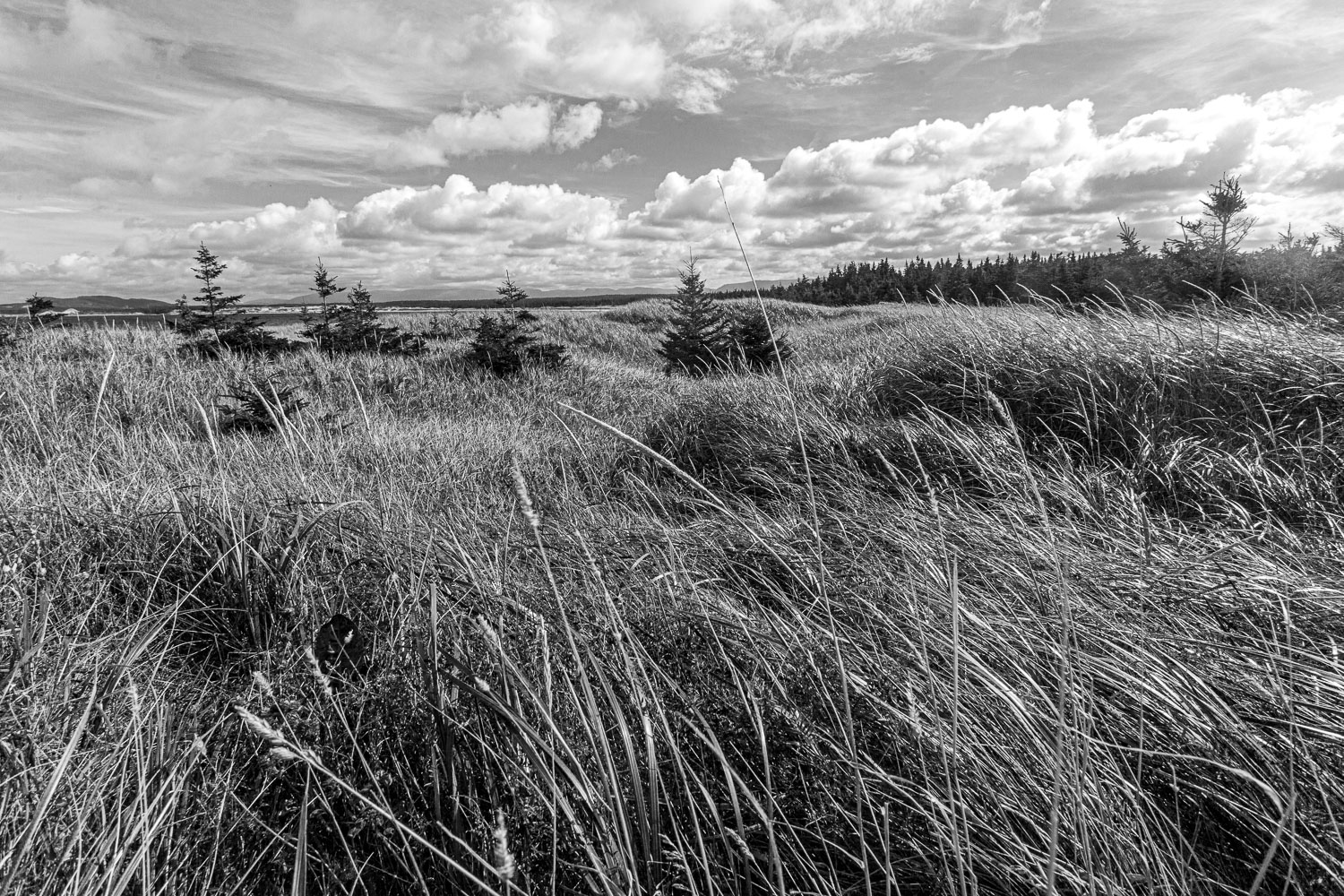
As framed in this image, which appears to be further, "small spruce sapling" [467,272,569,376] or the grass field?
"small spruce sapling" [467,272,569,376]

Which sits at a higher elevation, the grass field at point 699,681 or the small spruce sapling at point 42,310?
the small spruce sapling at point 42,310

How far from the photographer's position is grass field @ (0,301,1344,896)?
108 centimetres

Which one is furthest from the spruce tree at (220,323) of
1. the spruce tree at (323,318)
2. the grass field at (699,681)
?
the grass field at (699,681)

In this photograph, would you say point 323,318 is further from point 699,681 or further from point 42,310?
point 699,681

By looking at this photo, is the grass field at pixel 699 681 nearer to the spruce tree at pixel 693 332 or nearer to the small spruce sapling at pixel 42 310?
the spruce tree at pixel 693 332

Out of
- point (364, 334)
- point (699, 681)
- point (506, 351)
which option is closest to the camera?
point (699, 681)

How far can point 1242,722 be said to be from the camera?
4.03 ft

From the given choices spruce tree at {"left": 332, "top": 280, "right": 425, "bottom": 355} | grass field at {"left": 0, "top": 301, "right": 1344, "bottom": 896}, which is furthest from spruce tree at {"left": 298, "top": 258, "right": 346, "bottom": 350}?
grass field at {"left": 0, "top": 301, "right": 1344, "bottom": 896}

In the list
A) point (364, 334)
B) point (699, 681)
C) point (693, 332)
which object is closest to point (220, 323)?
point (364, 334)

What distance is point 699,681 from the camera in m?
1.56

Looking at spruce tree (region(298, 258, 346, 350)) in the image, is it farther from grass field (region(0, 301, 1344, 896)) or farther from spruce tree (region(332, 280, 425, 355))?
grass field (region(0, 301, 1344, 896))

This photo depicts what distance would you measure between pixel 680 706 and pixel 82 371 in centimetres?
832

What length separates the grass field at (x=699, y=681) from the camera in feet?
3.56

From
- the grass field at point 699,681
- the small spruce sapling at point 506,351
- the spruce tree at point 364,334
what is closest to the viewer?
the grass field at point 699,681
